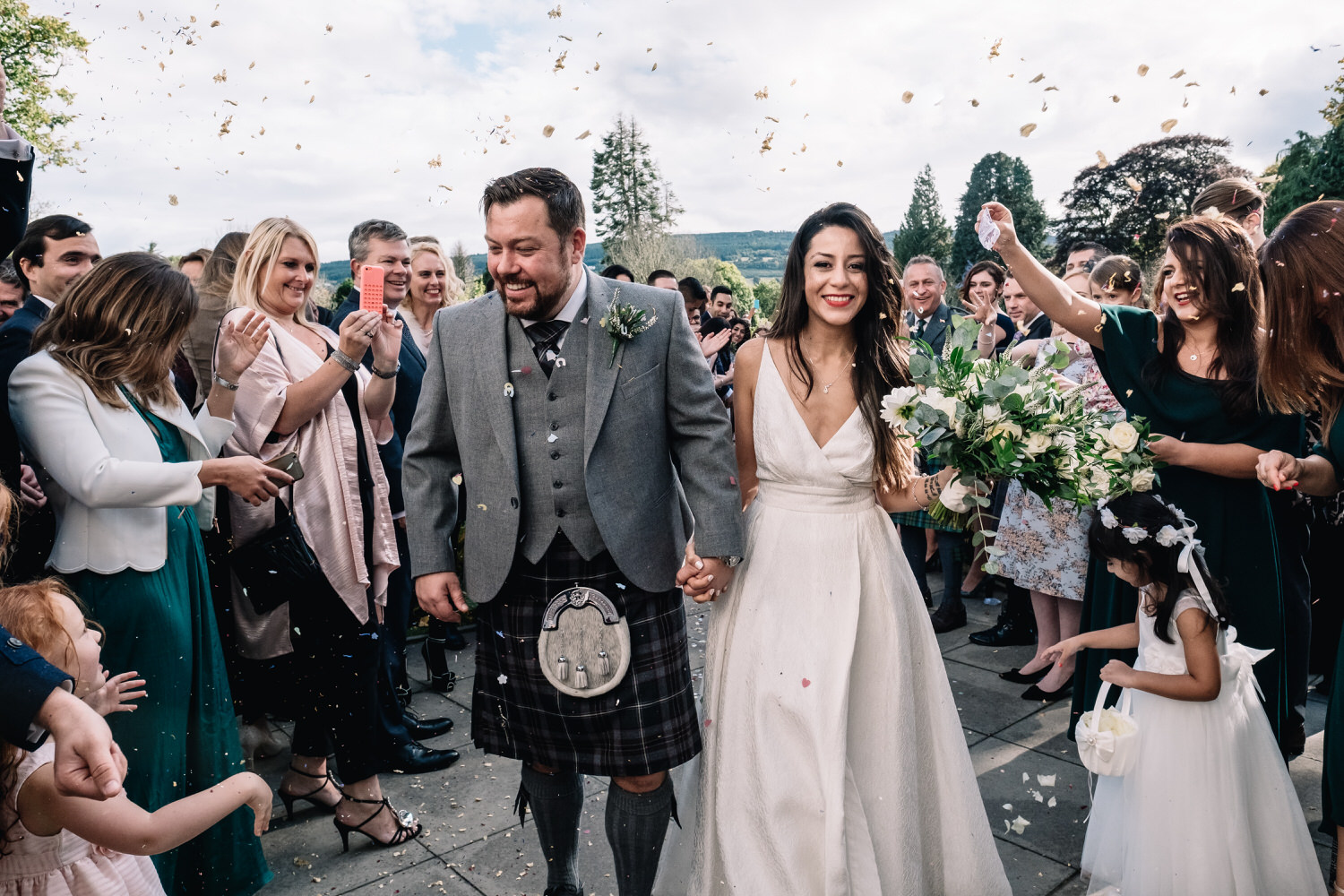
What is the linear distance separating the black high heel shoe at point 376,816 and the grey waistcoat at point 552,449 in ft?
4.80

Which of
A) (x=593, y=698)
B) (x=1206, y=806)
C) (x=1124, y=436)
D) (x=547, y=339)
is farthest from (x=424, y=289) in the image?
(x=1206, y=806)

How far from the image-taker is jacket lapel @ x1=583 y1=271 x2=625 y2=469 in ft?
8.64

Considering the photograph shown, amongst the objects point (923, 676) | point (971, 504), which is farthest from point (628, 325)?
point (923, 676)

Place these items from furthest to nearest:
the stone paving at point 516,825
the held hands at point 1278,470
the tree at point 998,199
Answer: the tree at point 998,199 < the stone paving at point 516,825 < the held hands at point 1278,470

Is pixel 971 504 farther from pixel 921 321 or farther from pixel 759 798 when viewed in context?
pixel 921 321

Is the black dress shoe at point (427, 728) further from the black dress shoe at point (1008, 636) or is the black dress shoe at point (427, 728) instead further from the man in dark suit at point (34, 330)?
the black dress shoe at point (1008, 636)

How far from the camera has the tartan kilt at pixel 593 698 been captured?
2701 millimetres

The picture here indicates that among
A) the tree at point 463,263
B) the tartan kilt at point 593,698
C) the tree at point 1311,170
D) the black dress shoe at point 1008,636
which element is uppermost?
the tree at point 463,263

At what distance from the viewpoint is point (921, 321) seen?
22.4ft

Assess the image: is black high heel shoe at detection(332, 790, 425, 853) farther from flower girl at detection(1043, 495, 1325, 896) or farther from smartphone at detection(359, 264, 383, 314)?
flower girl at detection(1043, 495, 1325, 896)

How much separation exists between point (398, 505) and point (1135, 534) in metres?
3.34

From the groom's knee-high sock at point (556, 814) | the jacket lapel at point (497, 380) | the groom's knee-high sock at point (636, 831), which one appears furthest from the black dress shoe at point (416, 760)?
the jacket lapel at point (497, 380)

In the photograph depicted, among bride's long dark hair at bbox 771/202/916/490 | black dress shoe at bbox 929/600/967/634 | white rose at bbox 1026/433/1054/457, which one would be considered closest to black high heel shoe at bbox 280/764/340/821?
bride's long dark hair at bbox 771/202/916/490

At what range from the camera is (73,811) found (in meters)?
1.81
